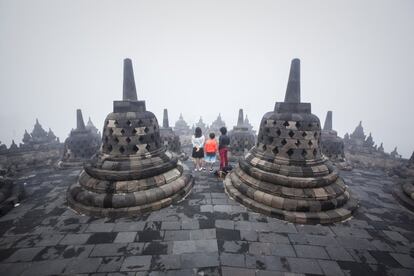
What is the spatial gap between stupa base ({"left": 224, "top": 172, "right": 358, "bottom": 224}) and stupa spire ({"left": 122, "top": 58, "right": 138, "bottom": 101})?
6.04 metres

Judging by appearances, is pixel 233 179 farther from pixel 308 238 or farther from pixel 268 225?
pixel 308 238

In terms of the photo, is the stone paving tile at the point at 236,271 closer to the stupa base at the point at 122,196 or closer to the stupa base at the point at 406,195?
the stupa base at the point at 122,196

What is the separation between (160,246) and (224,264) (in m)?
1.79

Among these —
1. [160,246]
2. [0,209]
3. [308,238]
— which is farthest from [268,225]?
[0,209]

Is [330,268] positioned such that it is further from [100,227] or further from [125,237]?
[100,227]

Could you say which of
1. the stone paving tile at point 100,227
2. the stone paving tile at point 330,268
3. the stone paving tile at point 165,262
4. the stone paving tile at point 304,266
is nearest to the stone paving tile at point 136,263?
the stone paving tile at point 165,262

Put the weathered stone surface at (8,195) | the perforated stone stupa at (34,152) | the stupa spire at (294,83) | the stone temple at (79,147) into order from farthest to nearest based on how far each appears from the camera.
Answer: the perforated stone stupa at (34,152) → the stone temple at (79,147) → the stupa spire at (294,83) → the weathered stone surface at (8,195)

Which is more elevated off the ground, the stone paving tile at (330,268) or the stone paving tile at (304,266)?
the stone paving tile at (304,266)

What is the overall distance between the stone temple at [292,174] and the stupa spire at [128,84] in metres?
5.70

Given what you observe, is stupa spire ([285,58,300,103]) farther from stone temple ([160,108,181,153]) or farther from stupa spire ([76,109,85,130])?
stupa spire ([76,109,85,130])

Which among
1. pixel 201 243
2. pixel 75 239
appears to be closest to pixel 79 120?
pixel 75 239

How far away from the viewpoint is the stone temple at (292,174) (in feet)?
20.8

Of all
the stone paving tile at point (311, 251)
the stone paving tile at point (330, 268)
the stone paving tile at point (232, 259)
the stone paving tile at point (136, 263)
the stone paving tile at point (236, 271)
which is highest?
the stone paving tile at point (136, 263)

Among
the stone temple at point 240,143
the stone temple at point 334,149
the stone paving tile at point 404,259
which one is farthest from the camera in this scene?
the stone temple at point 240,143
